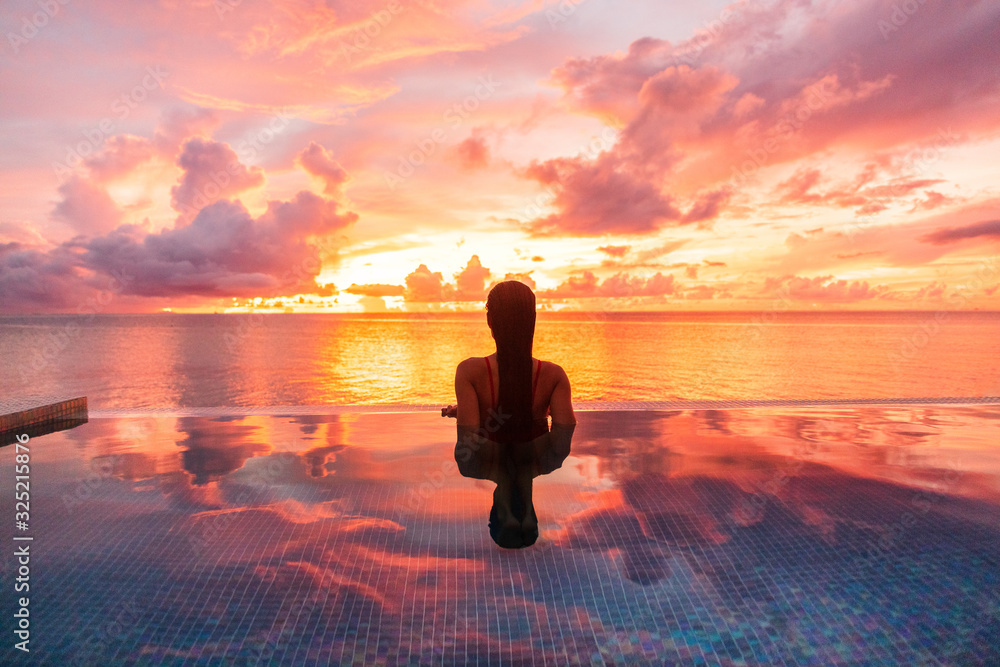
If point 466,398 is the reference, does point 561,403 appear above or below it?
below

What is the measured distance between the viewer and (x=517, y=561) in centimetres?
Result: 417

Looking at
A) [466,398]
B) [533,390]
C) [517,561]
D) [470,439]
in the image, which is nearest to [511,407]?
[533,390]

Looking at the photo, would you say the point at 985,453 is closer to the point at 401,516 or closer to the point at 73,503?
the point at 401,516

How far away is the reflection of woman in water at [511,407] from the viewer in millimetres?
4547

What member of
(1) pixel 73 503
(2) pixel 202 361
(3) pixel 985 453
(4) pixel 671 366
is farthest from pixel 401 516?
(2) pixel 202 361

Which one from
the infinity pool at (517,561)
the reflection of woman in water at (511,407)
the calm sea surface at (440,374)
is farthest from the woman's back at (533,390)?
the calm sea surface at (440,374)

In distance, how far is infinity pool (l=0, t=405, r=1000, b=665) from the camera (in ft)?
11.1

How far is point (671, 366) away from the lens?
40.9 meters

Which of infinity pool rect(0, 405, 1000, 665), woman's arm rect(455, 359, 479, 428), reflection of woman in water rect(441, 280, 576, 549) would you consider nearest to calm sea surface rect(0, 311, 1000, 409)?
infinity pool rect(0, 405, 1000, 665)

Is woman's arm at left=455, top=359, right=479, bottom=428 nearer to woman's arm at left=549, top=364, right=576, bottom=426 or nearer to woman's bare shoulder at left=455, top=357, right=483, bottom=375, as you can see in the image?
woman's bare shoulder at left=455, top=357, right=483, bottom=375

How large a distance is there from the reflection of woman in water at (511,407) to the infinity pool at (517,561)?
0.75 feet

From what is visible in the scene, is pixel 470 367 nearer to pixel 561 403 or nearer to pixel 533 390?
pixel 533 390

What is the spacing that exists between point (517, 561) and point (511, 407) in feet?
4.27

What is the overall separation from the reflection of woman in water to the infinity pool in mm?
228
